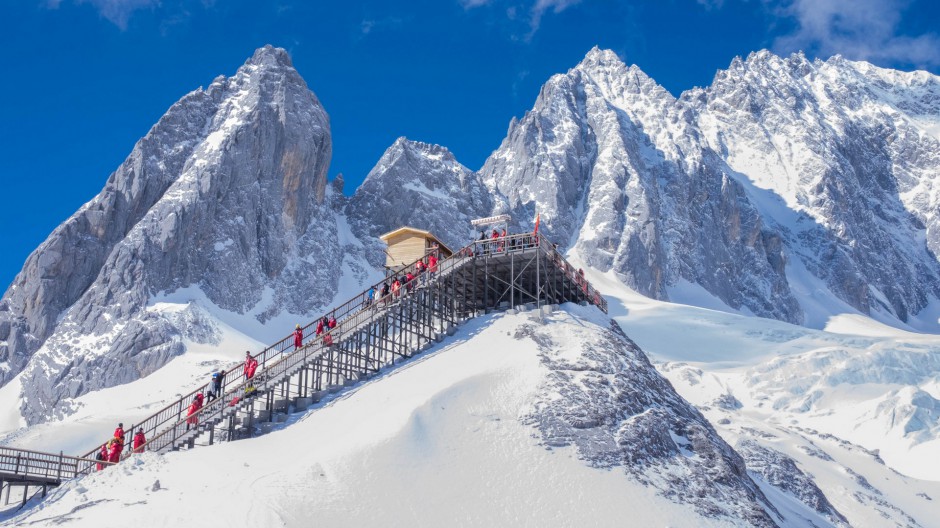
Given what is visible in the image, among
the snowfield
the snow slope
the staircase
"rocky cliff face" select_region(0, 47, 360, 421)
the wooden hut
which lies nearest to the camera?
the snow slope

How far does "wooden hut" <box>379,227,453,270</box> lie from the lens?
60.0 m

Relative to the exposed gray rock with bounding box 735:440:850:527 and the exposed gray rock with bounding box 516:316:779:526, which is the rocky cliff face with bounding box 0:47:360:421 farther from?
the exposed gray rock with bounding box 516:316:779:526

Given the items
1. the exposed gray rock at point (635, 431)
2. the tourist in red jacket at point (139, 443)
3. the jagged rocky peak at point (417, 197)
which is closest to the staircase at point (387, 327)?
the tourist in red jacket at point (139, 443)

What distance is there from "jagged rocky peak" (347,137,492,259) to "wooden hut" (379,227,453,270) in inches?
4399

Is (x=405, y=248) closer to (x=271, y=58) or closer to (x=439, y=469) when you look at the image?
(x=439, y=469)

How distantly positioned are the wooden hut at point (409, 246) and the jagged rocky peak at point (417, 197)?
111726 mm

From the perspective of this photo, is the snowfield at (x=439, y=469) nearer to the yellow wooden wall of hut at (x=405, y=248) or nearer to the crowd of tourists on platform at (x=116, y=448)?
the crowd of tourists on platform at (x=116, y=448)

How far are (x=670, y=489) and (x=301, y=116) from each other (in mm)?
132990

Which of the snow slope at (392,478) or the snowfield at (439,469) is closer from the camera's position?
the snow slope at (392,478)

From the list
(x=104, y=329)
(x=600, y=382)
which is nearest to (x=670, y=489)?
(x=600, y=382)

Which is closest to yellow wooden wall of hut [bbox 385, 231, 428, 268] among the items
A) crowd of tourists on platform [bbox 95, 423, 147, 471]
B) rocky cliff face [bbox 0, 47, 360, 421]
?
crowd of tourists on platform [bbox 95, 423, 147, 471]

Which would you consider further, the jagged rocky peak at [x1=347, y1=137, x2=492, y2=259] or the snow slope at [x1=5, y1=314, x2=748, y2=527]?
the jagged rocky peak at [x1=347, y1=137, x2=492, y2=259]

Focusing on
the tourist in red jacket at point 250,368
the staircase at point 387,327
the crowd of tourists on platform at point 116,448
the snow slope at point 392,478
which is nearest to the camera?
the snow slope at point 392,478

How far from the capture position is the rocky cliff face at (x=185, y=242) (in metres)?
121
